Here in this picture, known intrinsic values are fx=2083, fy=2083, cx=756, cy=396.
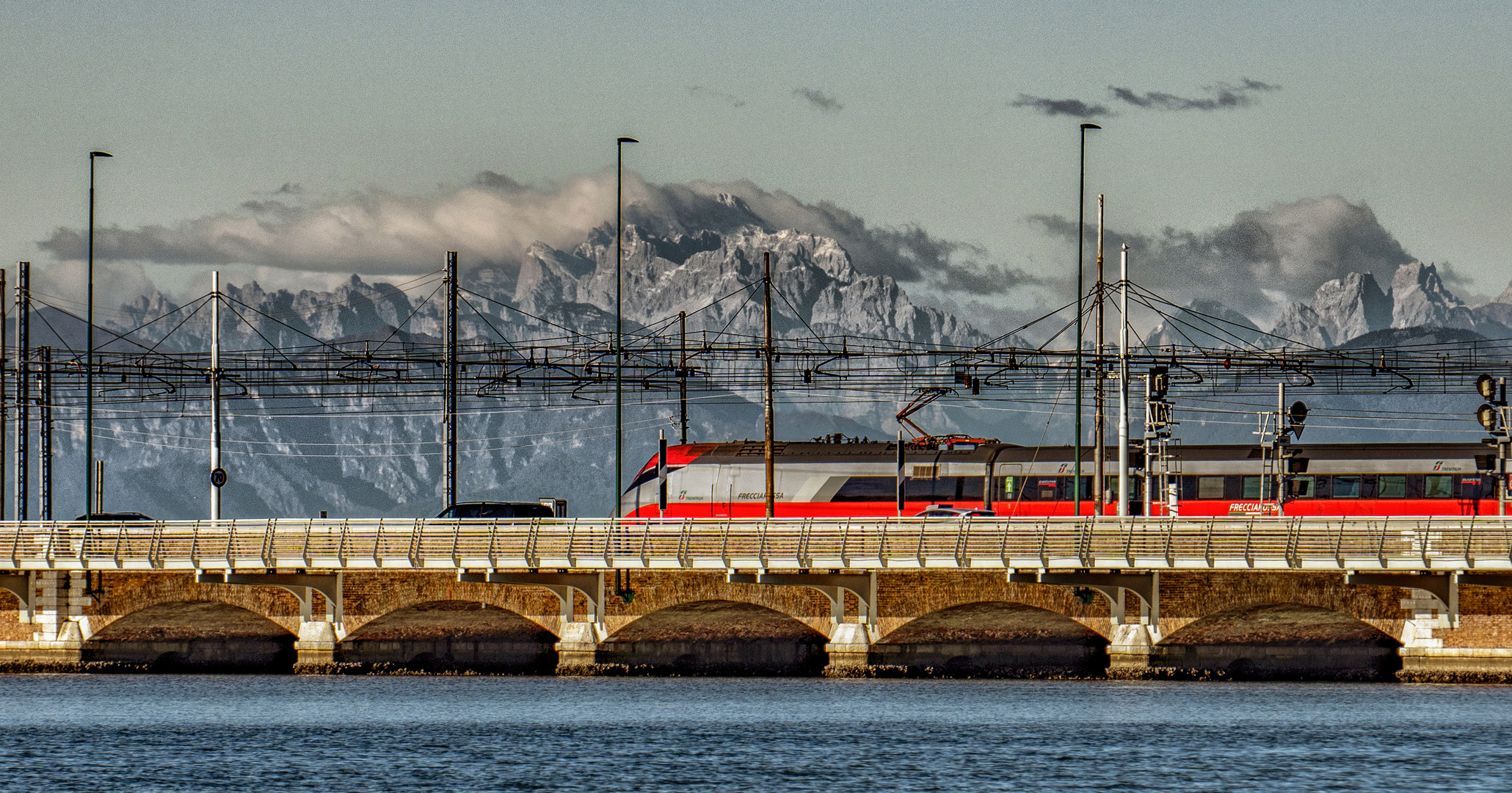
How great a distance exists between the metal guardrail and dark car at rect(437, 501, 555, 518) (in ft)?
22.5

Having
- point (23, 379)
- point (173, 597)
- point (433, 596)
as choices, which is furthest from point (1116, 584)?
point (23, 379)

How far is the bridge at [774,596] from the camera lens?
50.2 m

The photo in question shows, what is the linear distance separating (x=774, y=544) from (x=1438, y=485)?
889 inches

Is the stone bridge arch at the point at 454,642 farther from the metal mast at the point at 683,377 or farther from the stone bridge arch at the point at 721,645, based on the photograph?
the metal mast at the point at 683,377

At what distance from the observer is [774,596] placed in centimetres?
5594

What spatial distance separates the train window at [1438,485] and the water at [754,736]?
11717mm

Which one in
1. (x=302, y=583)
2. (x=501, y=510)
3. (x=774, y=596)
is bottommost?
(x=774, y=596)

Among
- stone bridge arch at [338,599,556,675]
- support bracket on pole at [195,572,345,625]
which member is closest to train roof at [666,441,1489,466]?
stone bridge arch at [338,599,556,675]

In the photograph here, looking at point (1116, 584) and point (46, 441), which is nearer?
point (1116, 584)

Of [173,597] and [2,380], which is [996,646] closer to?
[173,597]

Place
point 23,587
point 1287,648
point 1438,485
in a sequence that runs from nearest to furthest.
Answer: point 1287,648 < point 23,587 < point 1438,485

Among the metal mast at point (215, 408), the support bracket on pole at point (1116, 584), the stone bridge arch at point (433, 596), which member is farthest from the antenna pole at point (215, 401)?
the support bracket on pole at point (1116, 584)

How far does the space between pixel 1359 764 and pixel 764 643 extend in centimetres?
2315

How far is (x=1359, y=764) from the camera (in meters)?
40.2
